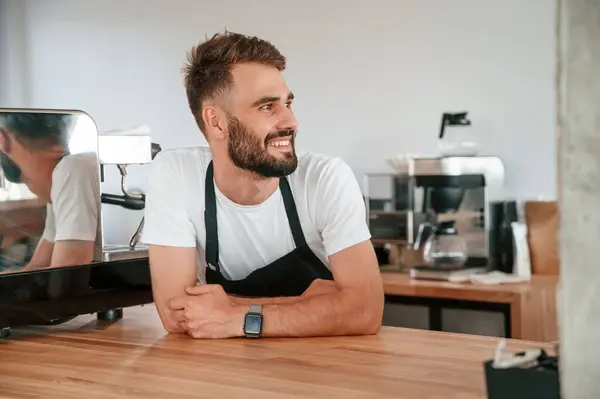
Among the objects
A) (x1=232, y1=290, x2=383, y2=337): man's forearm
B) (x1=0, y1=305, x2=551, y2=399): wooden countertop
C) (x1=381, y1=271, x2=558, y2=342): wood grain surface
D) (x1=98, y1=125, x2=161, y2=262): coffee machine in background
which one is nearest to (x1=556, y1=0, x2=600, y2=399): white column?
(x1=0, y1=305, x2=551, y2=399): wooden countertop

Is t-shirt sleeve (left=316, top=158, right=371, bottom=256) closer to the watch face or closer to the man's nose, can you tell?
the man's nose

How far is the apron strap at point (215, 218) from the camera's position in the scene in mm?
2232

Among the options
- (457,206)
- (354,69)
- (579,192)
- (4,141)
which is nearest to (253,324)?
(4,141)

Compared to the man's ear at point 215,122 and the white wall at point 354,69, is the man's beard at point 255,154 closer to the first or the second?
the man's ear at point 215,122

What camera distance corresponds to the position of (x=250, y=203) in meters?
2.27

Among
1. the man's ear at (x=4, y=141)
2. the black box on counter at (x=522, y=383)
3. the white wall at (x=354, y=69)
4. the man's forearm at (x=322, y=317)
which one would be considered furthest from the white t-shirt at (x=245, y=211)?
the white wall at (x=354, y=69)

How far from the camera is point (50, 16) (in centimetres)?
537

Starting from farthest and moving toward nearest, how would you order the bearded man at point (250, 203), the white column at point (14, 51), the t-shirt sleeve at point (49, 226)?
the white column at point (14, 51), the bearded man at point (250, 203), the t-shirt sleeve at point (49, 226)

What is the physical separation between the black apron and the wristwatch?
0.29 metres

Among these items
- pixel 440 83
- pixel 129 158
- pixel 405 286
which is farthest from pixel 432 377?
pixel 440 83

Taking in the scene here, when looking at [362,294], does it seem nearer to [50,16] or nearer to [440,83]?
[440,83]

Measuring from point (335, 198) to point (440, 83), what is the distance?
2.00 metres

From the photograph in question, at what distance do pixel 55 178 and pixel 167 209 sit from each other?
30 centimetres

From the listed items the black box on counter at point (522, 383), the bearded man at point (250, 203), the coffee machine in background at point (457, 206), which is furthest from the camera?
the coffee machine in background at point (457, 206)
